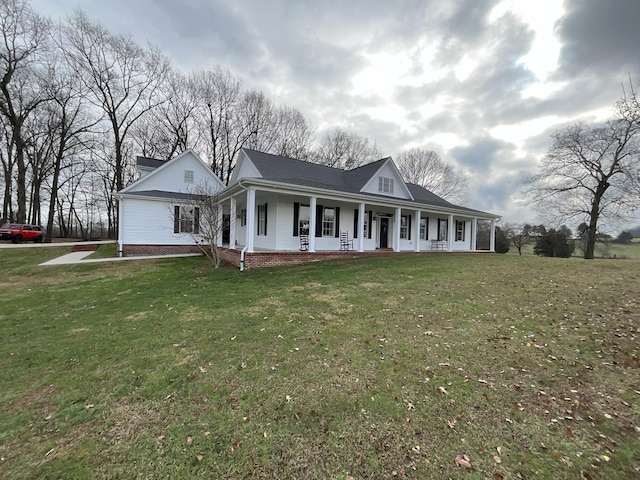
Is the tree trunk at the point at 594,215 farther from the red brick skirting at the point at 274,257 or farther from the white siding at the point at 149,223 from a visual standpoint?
the white siding at the point at 149,223

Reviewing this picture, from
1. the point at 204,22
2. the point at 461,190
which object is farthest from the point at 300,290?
the point at 461,190

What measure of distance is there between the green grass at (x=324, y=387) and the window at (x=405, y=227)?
1063cm

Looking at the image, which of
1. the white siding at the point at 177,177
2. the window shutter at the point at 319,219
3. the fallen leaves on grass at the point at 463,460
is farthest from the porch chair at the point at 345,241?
the fallen leaves on grass at the point at 463,460

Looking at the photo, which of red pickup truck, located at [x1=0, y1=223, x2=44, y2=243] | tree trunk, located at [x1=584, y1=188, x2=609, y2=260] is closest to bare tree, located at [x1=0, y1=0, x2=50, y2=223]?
red pickup truck, located at [x1=0, y1=223, x2=44, y2=243]

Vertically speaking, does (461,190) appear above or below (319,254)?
above

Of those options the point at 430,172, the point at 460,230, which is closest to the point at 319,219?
the point at 460,230

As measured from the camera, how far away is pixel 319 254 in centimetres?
1238

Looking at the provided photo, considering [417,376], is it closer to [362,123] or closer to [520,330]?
[520,330]

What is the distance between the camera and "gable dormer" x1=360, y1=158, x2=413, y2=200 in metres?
15.9

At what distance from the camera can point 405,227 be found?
17312mm

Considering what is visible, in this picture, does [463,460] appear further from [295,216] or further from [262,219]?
[262,219]

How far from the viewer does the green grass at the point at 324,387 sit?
223 cm

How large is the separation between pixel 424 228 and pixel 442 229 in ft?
5.71

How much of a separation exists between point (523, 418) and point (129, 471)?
339cm
